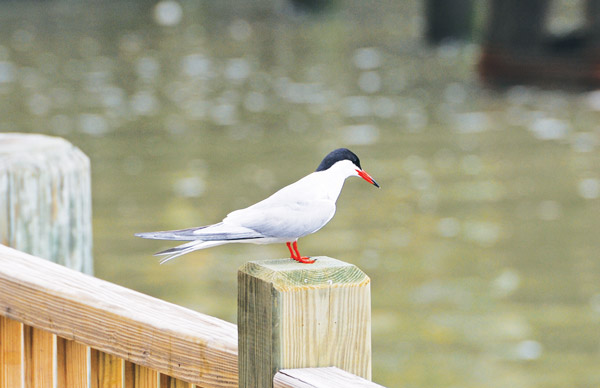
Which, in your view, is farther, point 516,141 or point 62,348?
point 516,141

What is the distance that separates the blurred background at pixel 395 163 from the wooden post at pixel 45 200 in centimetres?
290

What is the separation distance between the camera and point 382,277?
8.06 metres

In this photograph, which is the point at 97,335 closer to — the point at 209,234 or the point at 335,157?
the point at 209,234

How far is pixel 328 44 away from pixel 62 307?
84.3 feet

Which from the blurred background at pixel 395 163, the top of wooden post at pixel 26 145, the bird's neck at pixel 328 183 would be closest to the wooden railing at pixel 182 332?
the bird's neck at pixel 328 183

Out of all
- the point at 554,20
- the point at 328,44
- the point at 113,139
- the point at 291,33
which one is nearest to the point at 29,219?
the point at 113,139

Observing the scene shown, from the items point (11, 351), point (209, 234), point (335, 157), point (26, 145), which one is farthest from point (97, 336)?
point (26, 145)

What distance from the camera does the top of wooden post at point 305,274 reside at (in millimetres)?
1857

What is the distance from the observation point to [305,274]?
1.87m

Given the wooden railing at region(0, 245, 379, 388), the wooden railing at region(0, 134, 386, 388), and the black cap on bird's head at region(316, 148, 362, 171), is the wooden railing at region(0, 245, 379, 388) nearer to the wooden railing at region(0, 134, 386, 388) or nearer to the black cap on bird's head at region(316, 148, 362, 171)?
the wooden railing at region(0, 134, 386, 388)

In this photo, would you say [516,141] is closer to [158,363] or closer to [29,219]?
[29,219]

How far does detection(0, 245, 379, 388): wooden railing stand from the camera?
7.34ft

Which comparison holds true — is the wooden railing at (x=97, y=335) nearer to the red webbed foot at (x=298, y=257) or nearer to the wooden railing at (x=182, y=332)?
the wooden railing at (x=182, y=332)

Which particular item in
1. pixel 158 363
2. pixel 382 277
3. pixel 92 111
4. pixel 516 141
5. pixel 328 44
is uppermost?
pixel 328 44
